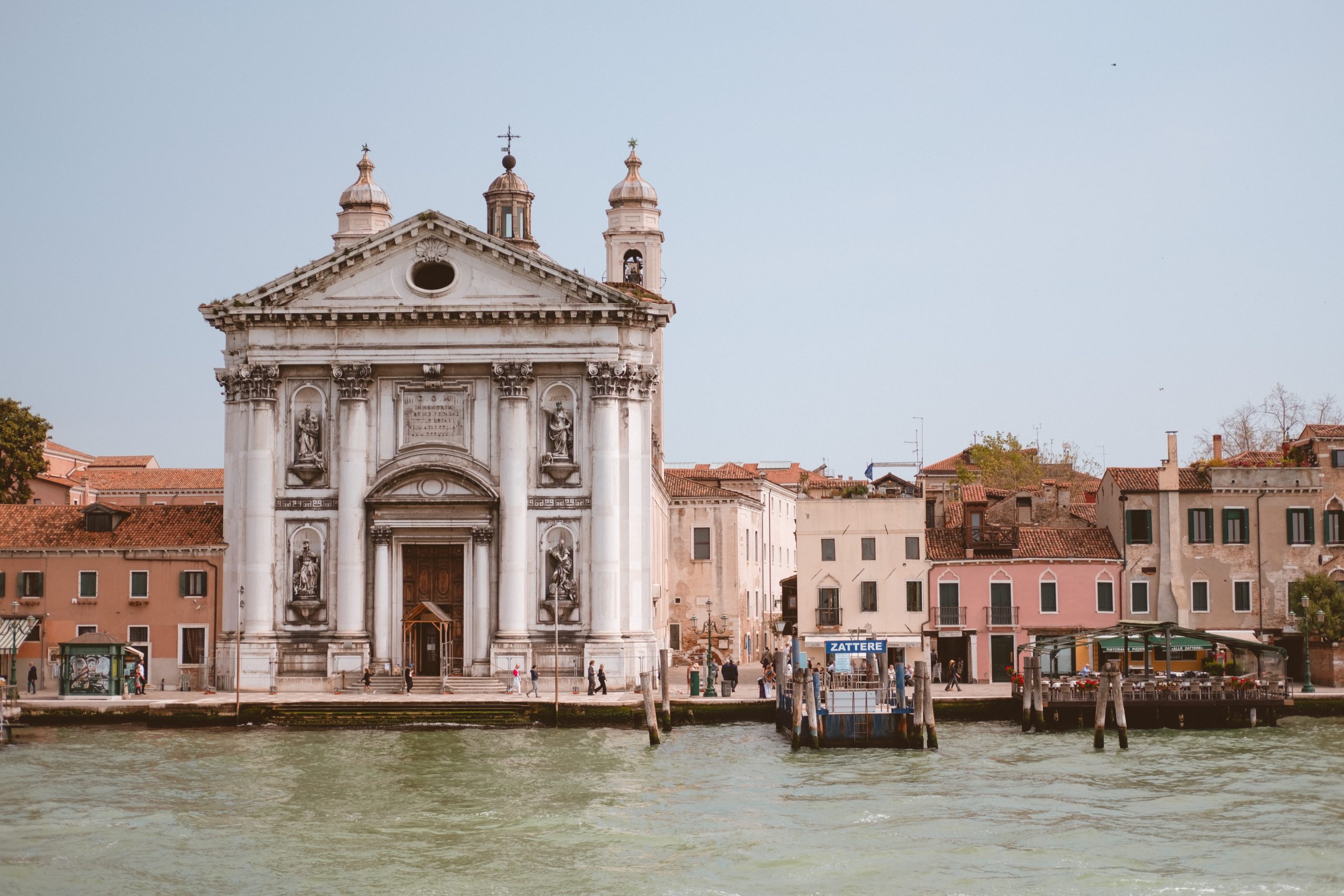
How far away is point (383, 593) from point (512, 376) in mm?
5703

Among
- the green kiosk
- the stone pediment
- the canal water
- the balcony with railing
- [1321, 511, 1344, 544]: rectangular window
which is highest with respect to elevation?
the stone pediment

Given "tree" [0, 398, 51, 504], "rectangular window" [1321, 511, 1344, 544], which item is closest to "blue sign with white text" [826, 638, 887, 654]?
"rectangular window" [1321, 511, 1344, 544]

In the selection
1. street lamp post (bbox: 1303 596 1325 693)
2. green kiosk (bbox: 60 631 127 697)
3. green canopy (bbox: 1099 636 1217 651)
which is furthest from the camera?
street lamp post (bbox: 1303 596 1325 693)

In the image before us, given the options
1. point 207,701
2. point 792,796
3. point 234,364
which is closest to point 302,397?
point 234,364

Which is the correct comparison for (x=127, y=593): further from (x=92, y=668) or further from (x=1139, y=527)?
(x=1139, y=527)

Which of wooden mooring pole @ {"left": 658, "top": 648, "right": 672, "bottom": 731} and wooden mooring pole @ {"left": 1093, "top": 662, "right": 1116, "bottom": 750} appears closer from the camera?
wooden mooring pole @ {"left": 1093, "top": 662, "right": 1116, "bottom": 750}

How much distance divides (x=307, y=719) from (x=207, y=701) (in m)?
2.21

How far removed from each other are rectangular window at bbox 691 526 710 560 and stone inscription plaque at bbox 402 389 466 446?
18.4m

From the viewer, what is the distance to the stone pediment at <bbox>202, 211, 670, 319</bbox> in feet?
143

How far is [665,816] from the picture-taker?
90.1 ft

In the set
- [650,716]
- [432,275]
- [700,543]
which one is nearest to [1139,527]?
[700,543]

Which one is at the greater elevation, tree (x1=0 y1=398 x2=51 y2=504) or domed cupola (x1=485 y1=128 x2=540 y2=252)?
domed cupola (x1=485 y1=128 x2=540 y2=252)

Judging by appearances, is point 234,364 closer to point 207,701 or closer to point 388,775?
point 207,701

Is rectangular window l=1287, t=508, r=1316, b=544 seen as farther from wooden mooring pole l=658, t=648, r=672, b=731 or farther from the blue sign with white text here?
wooden mooring pole l=658, t=648, r=672, b=731
